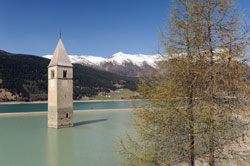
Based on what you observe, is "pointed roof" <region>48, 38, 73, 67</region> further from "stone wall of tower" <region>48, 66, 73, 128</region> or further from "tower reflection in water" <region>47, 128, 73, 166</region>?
"tower reflection in water" <region>47, 128, 73, 166</region>

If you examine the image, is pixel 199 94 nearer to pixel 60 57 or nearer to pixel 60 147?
pixel 60 147

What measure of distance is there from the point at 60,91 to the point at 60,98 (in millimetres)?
984

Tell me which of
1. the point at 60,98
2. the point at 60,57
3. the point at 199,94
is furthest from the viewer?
the point at 60,57

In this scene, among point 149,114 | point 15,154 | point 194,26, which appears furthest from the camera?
point 15,154

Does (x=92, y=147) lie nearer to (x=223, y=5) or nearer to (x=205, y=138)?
(x=205, y=138)

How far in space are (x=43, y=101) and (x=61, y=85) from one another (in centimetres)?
8885

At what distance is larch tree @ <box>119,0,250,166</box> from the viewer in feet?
19.5

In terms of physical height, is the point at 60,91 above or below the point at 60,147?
above

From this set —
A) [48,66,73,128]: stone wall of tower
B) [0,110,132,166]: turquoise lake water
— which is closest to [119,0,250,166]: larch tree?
[0,110,132,166]: turquoise lake water

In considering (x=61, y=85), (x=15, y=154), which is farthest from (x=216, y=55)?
(x=61, y=85)

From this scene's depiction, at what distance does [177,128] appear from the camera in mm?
6758

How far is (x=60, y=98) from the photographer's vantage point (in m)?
30.3

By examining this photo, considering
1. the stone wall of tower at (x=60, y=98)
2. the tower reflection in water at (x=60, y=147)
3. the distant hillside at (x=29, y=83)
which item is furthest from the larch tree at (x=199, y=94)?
the distant hillside at (x=29, y=83)

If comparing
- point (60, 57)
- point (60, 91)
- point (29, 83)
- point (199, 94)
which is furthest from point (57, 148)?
point (29, 83)
